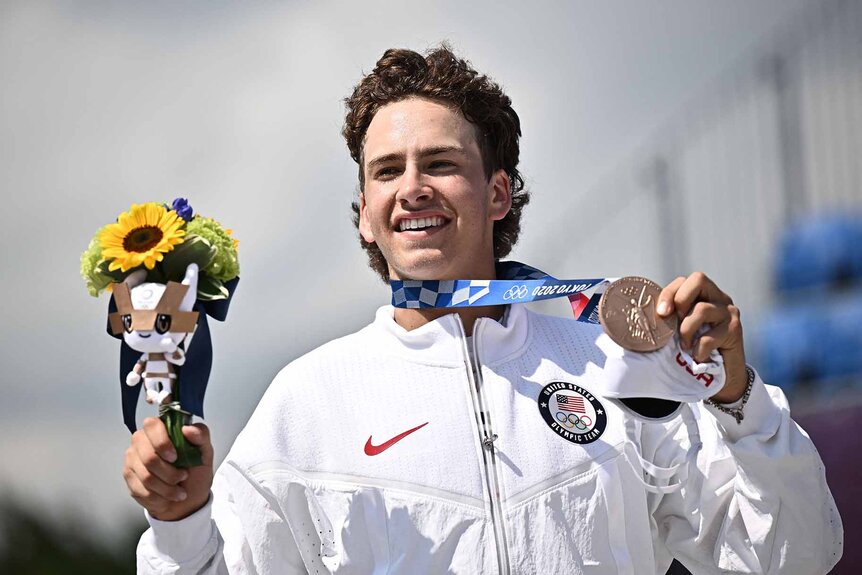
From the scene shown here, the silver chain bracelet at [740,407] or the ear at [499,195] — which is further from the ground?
the ear at [499,195]

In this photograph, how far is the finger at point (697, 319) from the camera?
2607 mm

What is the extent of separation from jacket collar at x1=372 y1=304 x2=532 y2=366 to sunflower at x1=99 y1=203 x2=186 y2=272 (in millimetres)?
742

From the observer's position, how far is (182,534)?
2631 millimetres

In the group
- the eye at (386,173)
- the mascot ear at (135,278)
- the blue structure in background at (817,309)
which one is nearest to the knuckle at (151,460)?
the mascot ear at (135,278)

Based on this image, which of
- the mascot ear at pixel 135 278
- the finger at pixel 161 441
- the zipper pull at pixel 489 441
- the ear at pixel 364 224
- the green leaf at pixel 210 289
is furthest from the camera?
the ear at pixel 364 224

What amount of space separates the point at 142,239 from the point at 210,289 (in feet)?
0.65

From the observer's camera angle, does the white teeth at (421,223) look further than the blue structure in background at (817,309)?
No

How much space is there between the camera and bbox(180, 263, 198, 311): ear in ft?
8.70

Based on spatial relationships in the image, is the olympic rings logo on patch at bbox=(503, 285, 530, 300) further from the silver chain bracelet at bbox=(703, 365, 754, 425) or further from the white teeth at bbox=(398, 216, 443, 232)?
the silver chain bracelet at bbox=(703, 365, 754, 425)

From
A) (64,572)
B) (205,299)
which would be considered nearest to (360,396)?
(205,299)

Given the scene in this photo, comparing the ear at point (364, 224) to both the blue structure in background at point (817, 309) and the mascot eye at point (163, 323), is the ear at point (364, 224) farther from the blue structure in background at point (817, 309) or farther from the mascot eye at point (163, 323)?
the blue structure in background at point (817, 309)

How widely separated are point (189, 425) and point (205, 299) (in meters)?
0.32

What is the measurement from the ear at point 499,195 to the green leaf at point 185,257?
936 millimetres

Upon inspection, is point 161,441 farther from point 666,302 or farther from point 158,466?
point 666,302
